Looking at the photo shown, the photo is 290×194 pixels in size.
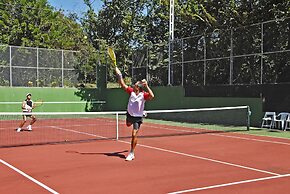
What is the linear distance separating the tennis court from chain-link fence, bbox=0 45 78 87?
43.9 feet

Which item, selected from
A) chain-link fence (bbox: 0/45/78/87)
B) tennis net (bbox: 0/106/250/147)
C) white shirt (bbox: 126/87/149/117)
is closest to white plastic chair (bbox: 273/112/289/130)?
tennis net (bbox: 0/106/250/147)

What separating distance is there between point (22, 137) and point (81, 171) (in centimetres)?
674

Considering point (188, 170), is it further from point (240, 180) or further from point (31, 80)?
point (31, 80)

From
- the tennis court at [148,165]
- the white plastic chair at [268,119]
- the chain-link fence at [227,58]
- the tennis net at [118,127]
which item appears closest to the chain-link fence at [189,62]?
the chain-link fence at [227,58]

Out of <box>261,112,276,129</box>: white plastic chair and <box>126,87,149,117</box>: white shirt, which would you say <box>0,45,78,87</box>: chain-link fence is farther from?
<box>126,87,149,117</box>: white shirt

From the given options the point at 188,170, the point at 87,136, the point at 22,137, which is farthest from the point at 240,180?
the point at 22,137

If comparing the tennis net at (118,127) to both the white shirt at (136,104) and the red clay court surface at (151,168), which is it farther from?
the white shirt at (136,104)

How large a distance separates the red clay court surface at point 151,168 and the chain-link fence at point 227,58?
20.5 feet

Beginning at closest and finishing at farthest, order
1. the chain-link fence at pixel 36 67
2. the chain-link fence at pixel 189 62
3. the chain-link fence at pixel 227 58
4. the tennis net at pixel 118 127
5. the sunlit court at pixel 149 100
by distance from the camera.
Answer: the sunlit court at pixel 149 100
the tennis net at pixel 118 127
the chain-link fence at pixel 227 58
the chain-link fence at pixel 189 62
the chain-link fence at pixel 36 67

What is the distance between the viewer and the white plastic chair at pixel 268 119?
→ 16.8 meters

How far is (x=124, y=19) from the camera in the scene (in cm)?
3719

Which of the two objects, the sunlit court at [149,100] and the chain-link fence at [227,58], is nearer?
the sunlit court at [149,100]

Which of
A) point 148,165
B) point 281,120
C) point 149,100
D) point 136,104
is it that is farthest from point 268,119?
point 148,165

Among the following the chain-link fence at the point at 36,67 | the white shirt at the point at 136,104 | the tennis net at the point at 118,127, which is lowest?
the tennis net at the point at 118,127
